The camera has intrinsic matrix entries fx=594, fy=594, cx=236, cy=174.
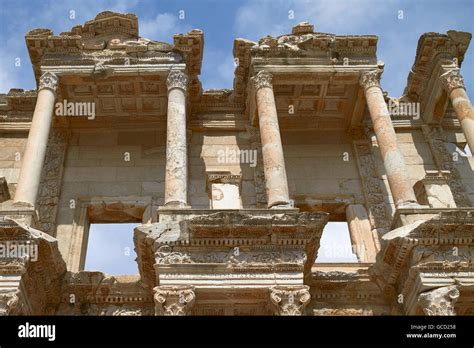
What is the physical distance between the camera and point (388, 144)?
14719 millimetres

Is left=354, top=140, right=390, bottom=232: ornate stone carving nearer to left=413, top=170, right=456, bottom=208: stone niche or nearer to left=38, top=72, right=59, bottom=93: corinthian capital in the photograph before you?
left=413, top=170, right=456, bottom=208: stone niche

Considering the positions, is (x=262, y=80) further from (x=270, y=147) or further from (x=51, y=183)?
(x=51, y=183)

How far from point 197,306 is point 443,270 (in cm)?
506

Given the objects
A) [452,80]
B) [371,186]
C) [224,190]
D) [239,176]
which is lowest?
[224,190]

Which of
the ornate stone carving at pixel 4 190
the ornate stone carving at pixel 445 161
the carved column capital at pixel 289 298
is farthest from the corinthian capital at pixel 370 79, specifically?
the ornate stone carving at pixel 4 190

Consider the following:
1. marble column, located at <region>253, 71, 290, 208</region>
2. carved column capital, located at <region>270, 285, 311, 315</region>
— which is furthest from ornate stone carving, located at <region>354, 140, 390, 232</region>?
carved column capital, located at <region>270, 285, 311, 315</region>

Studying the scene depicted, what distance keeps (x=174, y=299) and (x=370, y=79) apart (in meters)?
8.55

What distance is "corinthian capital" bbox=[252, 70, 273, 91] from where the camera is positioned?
16.0 metres

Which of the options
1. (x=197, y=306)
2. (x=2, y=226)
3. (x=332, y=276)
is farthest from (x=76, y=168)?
(x=332, y=276)

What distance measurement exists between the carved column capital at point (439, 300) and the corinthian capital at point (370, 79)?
21.3ft

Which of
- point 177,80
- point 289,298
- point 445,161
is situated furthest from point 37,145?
point 445,161

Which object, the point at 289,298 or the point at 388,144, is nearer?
the point at 289,298

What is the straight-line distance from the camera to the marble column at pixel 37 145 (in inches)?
530

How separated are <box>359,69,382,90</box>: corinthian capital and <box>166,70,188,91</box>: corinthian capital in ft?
16.0
